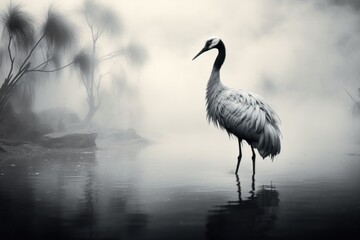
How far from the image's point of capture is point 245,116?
32.5ft

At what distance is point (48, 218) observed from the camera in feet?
17.1

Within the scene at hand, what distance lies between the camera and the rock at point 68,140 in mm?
22031

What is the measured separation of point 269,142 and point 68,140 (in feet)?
47.7

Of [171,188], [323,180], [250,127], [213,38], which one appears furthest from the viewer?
[213,38]

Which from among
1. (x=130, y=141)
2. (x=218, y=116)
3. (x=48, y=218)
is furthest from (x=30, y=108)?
(x=48, y=218)

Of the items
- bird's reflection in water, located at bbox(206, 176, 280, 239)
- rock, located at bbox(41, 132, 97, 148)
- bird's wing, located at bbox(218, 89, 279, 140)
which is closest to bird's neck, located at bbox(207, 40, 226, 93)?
bird's wing, located at bbox(218, 89, 279, 140)

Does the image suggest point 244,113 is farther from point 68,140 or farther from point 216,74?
point 68,140

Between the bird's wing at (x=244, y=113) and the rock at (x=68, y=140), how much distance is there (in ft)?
43.0

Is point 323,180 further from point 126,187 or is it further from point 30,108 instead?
point 30,108

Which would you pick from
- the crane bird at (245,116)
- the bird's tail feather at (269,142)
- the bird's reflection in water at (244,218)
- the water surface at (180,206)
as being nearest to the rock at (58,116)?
the crane bird at (245,116)

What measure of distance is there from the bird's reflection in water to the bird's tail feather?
9.00 ft

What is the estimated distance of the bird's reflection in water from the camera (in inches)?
171

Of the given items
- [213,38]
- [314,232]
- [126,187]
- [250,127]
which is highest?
[213,38]

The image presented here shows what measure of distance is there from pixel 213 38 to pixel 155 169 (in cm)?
313
